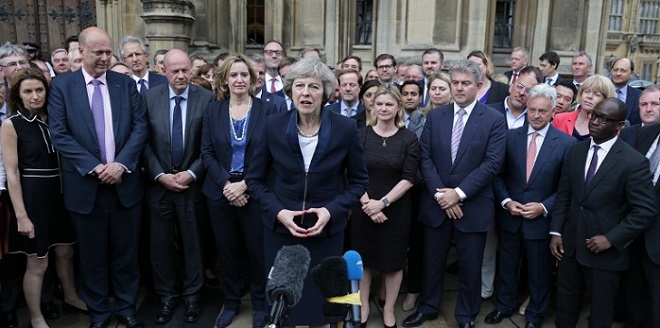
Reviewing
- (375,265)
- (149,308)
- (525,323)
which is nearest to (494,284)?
(525,323)

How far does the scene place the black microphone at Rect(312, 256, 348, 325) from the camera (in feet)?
5.26

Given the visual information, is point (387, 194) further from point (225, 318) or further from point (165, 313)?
point (165, 313)

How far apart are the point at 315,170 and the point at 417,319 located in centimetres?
189

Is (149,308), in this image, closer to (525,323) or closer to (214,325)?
(214,325)

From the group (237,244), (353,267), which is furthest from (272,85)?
(353,267)

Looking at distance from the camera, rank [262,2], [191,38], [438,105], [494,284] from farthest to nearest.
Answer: [262,2] → [191,38] → [494,284] → [438,105]

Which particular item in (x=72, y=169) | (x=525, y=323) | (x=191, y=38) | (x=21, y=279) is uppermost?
(x=191, y=38)

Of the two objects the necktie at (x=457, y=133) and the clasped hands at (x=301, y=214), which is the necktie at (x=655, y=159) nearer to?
the necktie at (x=457, y=133)

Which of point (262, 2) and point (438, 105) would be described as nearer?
point (438, 105)

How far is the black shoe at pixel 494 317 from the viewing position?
13.8 ft

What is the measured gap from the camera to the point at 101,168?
3.56 m

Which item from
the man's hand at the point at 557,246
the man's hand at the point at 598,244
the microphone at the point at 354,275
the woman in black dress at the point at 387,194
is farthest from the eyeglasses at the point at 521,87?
the microphone at the point at 354,275

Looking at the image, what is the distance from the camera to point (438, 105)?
177 inches

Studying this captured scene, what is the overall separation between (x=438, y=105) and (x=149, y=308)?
3047 mm
